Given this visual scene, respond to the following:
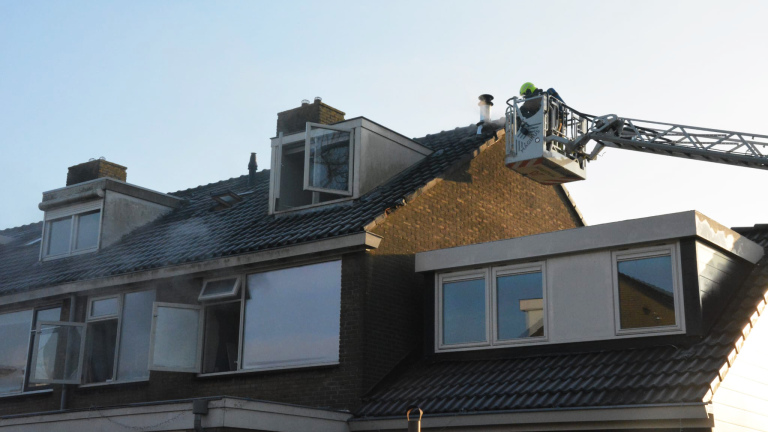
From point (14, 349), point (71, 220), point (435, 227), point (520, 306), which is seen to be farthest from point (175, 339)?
point (71, 220)

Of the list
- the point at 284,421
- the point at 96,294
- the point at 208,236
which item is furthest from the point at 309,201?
the point at 284,421

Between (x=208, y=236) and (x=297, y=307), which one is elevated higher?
(x=208, y=236)

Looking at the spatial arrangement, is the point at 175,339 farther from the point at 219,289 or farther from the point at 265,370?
the point at 265,370

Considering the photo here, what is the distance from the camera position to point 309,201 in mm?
18203

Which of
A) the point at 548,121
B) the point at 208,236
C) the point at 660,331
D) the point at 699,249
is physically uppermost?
the point at 548,121

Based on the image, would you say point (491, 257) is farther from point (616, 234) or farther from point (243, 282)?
point (243, 282)

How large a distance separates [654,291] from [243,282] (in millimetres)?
6867

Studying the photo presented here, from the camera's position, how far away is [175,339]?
648 inches

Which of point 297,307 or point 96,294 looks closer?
point 297,307

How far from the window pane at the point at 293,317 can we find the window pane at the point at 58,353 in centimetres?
428

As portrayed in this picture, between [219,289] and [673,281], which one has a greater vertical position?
[219,289]

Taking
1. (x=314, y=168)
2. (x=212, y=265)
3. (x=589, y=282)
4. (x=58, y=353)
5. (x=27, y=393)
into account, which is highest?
(x=314, y=168)

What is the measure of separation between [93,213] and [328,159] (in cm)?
633

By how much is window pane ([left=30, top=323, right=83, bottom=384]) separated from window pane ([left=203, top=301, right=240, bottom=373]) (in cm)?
322
